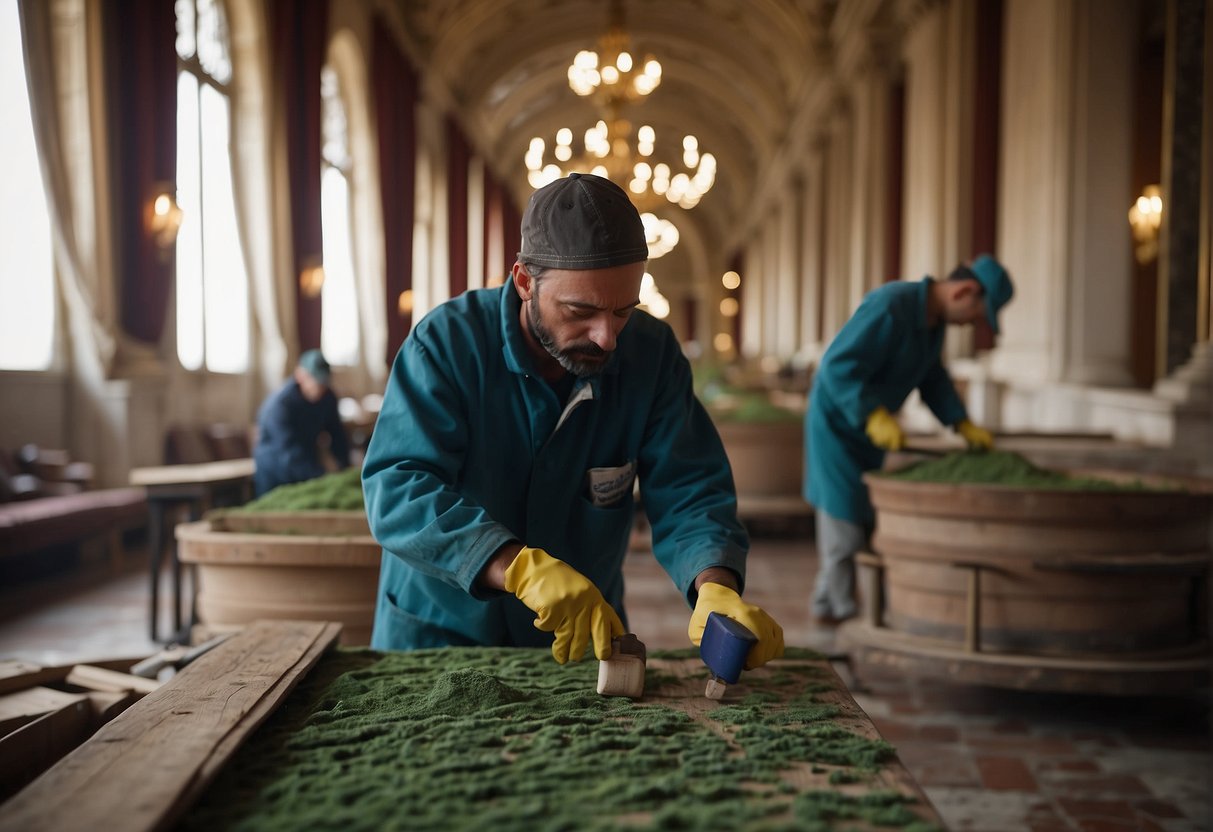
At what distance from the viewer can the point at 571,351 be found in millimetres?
2066

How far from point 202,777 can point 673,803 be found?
1.92 ft

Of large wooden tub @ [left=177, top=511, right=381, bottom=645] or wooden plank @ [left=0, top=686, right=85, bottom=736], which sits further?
large wooden tub @ [left=177, top=511, right=381, bottom=645]

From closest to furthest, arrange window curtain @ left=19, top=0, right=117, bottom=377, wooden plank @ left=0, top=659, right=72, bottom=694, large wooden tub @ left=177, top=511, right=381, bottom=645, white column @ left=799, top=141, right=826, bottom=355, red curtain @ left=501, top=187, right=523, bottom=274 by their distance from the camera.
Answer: wooden plank @ left=0, top=659, right=72, bottom=694 < large wooden tub @ left=177, top=511, right=381, bottom=645 < window curtain @ left=19, top=0, right=117, bottom=377 < white column @ left=799, top=141, right=826, bottom=355 < red curtain @ left=501, top=187, right=523, bottom=274

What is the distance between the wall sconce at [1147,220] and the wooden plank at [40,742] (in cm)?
1051

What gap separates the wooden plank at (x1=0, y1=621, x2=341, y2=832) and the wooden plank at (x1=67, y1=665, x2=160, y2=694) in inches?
21.1

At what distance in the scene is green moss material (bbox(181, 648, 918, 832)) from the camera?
1.30 m

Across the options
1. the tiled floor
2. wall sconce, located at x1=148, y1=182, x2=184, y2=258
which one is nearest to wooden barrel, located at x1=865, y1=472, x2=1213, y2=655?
the tiled floor

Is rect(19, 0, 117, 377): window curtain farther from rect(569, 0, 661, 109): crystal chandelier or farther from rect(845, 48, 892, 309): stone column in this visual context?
rect(845, 48, 892, 309): stone column

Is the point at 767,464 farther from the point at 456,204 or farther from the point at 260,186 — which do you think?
the point at 456,204

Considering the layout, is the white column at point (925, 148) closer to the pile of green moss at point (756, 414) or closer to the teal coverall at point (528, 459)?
the pile of green moss at point (756, 414)

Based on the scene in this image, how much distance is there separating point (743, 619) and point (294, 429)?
585 centimetres

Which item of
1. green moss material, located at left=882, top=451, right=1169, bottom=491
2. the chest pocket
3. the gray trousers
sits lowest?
the gray trousers

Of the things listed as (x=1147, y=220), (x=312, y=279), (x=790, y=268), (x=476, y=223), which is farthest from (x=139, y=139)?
(x=790, y=268)

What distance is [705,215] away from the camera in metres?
48.5
